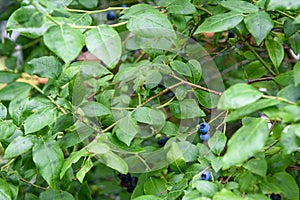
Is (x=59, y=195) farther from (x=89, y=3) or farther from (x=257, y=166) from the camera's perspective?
(x=89, y=3)

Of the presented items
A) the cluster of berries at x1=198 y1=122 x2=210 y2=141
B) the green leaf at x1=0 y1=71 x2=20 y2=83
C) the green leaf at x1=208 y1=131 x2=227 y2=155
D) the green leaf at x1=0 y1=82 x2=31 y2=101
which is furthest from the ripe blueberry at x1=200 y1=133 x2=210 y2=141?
the green leaf at x1=0 y1=71 x2=20 y2=83

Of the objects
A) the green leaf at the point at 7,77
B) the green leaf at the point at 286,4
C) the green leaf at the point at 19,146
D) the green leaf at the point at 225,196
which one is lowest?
the green leaf at the point at 7,77

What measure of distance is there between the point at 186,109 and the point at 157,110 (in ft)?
0.20

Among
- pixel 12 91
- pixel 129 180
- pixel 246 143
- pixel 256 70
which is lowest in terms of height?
pixel 129 180

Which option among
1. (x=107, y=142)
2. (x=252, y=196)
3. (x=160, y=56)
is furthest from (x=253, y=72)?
(x=252, y=196)

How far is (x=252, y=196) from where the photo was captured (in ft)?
2.62

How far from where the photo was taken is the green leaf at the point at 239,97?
0.73 meters

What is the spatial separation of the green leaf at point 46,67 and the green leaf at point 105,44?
0.26m

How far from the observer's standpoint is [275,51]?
1.15m

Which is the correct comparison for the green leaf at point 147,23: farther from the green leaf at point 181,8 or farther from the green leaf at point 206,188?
the green leaf at point 206,188

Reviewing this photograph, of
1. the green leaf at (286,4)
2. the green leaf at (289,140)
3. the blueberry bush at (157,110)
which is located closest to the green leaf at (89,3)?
the blueberry bush at (157,110)

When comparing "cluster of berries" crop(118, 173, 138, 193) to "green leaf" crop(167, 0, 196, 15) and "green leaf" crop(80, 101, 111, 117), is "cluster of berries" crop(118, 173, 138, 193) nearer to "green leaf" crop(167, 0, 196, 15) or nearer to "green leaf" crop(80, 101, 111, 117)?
"green leaf" crop(80, 101, 111, 117)

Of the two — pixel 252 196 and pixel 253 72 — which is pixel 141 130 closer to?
pixel 253 72

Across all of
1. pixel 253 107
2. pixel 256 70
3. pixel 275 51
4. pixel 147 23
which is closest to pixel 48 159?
pixel 147 23
